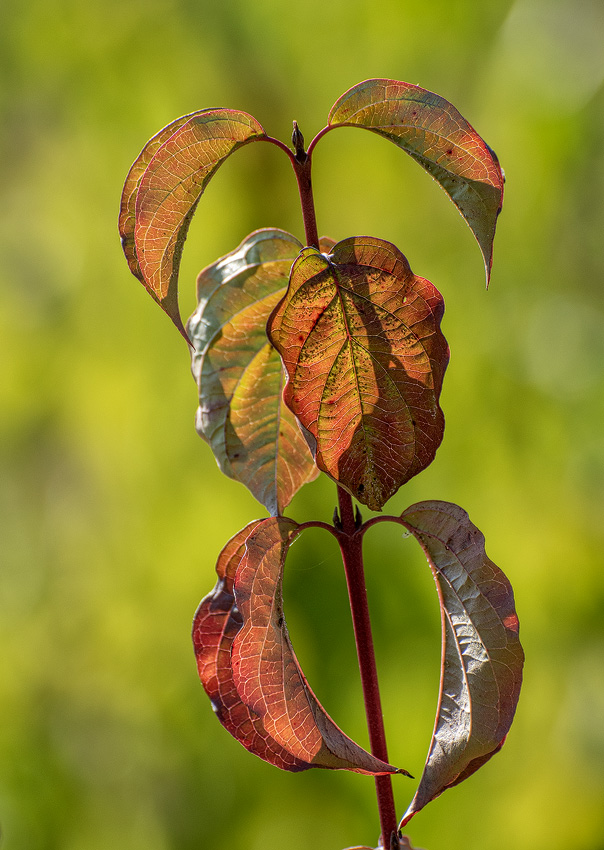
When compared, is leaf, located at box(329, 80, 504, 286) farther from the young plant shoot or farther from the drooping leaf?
the drooping leaf

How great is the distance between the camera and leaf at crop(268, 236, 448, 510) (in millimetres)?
353

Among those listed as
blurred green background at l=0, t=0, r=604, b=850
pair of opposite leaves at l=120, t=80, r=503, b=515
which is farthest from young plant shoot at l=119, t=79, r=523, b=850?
blurred green background at l=0, t=0, r=604, b=850

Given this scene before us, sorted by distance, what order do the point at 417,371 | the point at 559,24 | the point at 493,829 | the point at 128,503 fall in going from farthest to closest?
the point at 128,503 < the point at 559,24 < the point at 493,829 < the point at 417,371

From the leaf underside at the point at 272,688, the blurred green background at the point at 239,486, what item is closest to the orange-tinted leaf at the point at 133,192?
the leaf underside at the point at 272,688

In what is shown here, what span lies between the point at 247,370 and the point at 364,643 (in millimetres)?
178

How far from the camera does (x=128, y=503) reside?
6.81ft

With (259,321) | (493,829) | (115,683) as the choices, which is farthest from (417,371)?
(115,683)

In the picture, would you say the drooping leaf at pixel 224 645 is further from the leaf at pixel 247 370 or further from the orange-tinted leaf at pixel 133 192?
the orange-tinted leaf at pixel 133 192

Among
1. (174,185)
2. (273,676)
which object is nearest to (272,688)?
(273,676)

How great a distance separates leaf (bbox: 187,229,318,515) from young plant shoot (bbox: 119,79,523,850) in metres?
0.06

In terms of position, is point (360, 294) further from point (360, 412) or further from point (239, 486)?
point (239, 486)

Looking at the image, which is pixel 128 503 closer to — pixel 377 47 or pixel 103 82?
pixel 103 82

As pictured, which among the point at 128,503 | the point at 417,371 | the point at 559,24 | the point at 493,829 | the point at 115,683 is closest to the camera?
the point at 417,371

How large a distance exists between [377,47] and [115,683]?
6.09 feet
